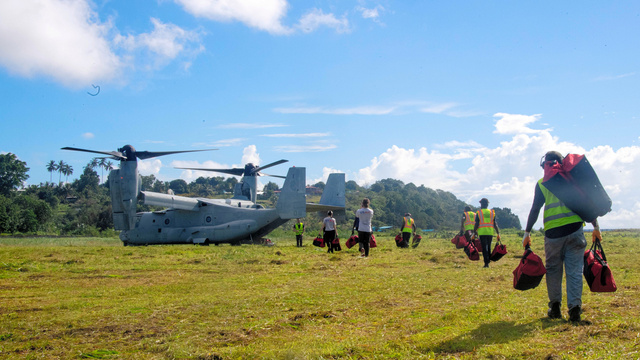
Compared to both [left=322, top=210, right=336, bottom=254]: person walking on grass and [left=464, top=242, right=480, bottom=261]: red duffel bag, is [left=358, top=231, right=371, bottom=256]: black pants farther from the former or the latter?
[left=464, top=242, right=480, bottom=261]: red duffel bag

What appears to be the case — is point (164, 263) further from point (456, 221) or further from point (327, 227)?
point (456, 221)

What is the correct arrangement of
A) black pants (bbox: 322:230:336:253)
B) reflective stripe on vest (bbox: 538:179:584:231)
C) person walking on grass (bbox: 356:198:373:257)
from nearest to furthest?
reflective stripe on vest (bbox: 538:179:584:231), person walking on grass (bbox: 356:198:373:257), black pants (bbox: 322:230:336:253)

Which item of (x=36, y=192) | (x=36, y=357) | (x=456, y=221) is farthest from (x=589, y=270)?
(x=36, y=192)

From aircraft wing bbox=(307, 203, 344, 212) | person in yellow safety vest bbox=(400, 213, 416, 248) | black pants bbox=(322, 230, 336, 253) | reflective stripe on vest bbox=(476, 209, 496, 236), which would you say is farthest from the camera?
aircraft wing bbox=(307, 203, 344, 212)

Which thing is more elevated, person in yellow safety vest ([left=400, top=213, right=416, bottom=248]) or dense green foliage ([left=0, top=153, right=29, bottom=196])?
dense green foliage ([left=0, top=153, right=29, bottom=196])

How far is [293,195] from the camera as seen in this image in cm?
2291

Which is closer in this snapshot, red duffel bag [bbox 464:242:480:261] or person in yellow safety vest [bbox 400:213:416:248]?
red duffel bag [bbox 464:242:480:261]

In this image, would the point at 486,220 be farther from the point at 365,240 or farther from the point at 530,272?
the point at 530,272

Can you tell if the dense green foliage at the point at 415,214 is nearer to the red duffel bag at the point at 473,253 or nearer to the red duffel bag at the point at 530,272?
the red duffel bag at the point at 473,253

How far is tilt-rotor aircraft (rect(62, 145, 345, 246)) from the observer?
22.0 metres

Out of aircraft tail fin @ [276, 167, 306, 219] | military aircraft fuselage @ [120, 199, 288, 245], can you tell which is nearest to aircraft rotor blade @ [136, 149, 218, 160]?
military aircraft fuselage @ [120, 199, 288, 245]

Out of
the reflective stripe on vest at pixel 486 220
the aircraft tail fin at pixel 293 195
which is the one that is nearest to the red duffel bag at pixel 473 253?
the reflective stripe on vest at pixel 486 220

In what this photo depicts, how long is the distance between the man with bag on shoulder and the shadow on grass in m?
0.46

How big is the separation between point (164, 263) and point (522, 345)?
10.3m
